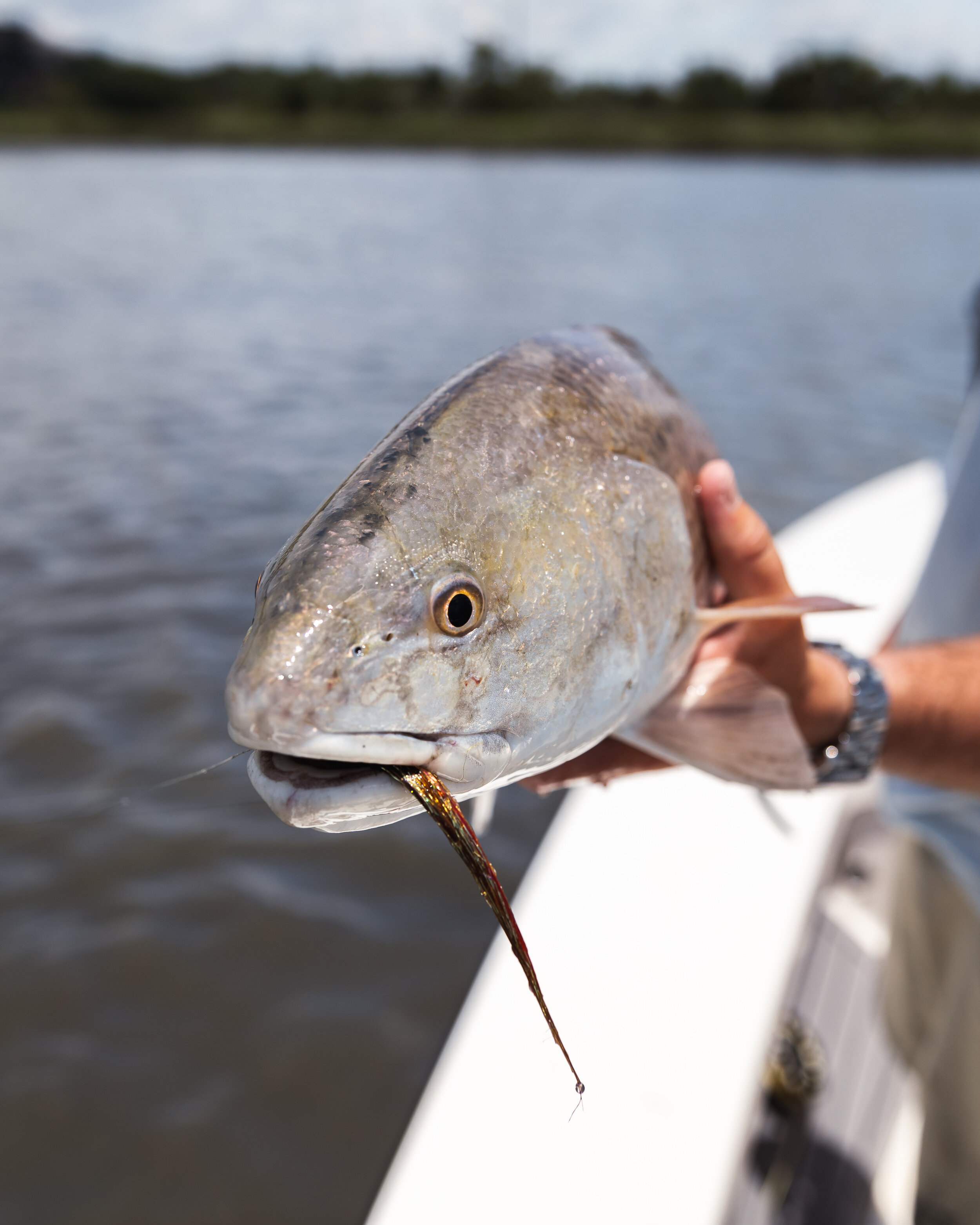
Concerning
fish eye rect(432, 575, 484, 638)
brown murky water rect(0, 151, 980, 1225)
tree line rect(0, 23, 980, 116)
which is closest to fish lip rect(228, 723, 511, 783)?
fish eye rect(432, 575, 484, 638)

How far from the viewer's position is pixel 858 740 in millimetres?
1802

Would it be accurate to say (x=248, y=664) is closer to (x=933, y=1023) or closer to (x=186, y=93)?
(x=933, y=1023)

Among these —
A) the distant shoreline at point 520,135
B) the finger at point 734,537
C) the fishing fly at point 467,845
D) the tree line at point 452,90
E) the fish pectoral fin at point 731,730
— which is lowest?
the fish pectoral fin at point 731,730

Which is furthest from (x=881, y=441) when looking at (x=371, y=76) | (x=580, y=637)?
(x=371, y=76)

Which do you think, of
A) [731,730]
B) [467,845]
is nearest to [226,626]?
[731,730]

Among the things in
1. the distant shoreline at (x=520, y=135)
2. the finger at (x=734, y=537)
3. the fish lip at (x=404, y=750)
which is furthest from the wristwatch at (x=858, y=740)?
the distant shoreline at (x=520, y=135)

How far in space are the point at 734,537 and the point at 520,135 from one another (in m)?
59.4

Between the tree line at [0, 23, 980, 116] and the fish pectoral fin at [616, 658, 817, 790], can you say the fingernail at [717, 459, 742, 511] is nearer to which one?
the fish pectoral fin at [616, 658, 817, 790]

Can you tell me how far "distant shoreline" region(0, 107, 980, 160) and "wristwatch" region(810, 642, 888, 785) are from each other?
57.6 meters

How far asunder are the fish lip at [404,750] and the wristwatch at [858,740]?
0.96m

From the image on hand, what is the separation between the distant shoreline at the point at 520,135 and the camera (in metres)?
52.8

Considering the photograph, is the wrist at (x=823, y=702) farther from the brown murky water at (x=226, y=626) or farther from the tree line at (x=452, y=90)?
the tree line at (x=452, y=90)

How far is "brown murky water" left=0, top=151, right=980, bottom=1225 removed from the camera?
320 cm

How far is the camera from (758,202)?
33250mm
